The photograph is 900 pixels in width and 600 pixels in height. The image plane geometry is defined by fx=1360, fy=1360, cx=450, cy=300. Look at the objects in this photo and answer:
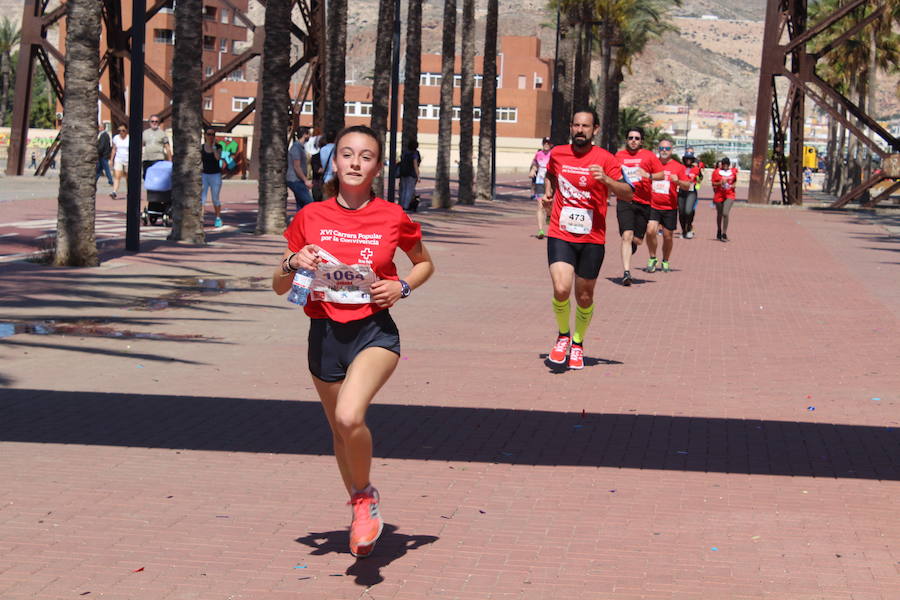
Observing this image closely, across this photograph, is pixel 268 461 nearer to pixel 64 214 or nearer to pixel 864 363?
pixel 864 363

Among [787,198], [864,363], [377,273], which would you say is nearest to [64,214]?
[864,363]

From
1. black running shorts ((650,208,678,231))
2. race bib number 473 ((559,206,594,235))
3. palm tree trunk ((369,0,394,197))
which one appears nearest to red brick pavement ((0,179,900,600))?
race bib number 473 ((559,206,594,235))

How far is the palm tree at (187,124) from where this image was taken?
20.0 m

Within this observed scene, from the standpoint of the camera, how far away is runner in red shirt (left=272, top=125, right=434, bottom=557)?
5152mm

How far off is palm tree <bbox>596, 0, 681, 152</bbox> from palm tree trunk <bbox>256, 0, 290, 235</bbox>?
4005cm

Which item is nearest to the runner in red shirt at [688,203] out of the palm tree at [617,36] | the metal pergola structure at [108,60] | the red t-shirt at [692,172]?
the red t-shirt at [692,172]

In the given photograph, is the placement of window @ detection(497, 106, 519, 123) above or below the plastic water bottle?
above

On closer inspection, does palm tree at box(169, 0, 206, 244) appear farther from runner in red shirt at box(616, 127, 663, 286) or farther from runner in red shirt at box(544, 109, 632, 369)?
runner in red shirt at box(544, 109, 632, 369)

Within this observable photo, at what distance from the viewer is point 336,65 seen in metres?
26.1

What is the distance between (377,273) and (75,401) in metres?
3.97

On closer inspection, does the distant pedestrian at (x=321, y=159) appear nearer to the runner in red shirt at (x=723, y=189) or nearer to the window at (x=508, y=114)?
the runner in red shirt at (x=723, y=189)

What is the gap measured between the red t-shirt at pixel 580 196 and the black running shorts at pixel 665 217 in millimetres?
8778

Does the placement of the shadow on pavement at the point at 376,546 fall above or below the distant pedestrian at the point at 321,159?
below

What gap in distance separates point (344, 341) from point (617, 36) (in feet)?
236
